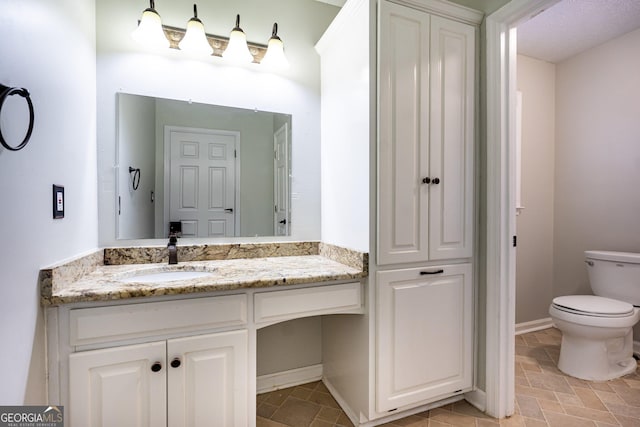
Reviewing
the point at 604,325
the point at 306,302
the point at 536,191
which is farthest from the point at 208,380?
the point at 536,191

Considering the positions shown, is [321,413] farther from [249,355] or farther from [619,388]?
[619,388]

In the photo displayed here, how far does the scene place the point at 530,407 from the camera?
1692 millimetres

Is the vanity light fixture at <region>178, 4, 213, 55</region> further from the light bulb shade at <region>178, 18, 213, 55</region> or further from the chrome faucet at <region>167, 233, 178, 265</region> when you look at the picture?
the chrome faucet at <region>167, 233, 178, 265</region>

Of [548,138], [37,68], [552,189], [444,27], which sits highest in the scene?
[444,27]

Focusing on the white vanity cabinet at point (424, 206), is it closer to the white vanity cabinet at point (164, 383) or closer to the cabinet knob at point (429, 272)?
the cabinet knob at point (429, 272)

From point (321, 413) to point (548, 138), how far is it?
9.57ft

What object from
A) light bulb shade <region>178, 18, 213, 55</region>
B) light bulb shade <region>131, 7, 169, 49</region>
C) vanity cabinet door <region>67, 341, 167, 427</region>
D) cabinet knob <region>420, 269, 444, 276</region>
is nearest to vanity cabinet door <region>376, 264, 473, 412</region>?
cabinet knob <region>420, 269, 444, 276</region>

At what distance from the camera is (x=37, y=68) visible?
1007 mm

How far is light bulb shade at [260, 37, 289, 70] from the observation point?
5.92 ft

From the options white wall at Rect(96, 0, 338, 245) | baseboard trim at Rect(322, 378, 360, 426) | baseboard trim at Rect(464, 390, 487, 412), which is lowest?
baseboard trim at Rect(322, 378, 360, 426)

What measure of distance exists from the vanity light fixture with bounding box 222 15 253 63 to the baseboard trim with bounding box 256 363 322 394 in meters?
1.90

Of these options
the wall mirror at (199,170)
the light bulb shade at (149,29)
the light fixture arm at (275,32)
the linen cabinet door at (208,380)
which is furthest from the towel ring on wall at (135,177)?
the light fixture arm at (275,32)

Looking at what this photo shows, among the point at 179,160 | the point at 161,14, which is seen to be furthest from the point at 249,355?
the point at 161,14

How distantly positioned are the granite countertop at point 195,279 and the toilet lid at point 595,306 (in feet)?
5.09
